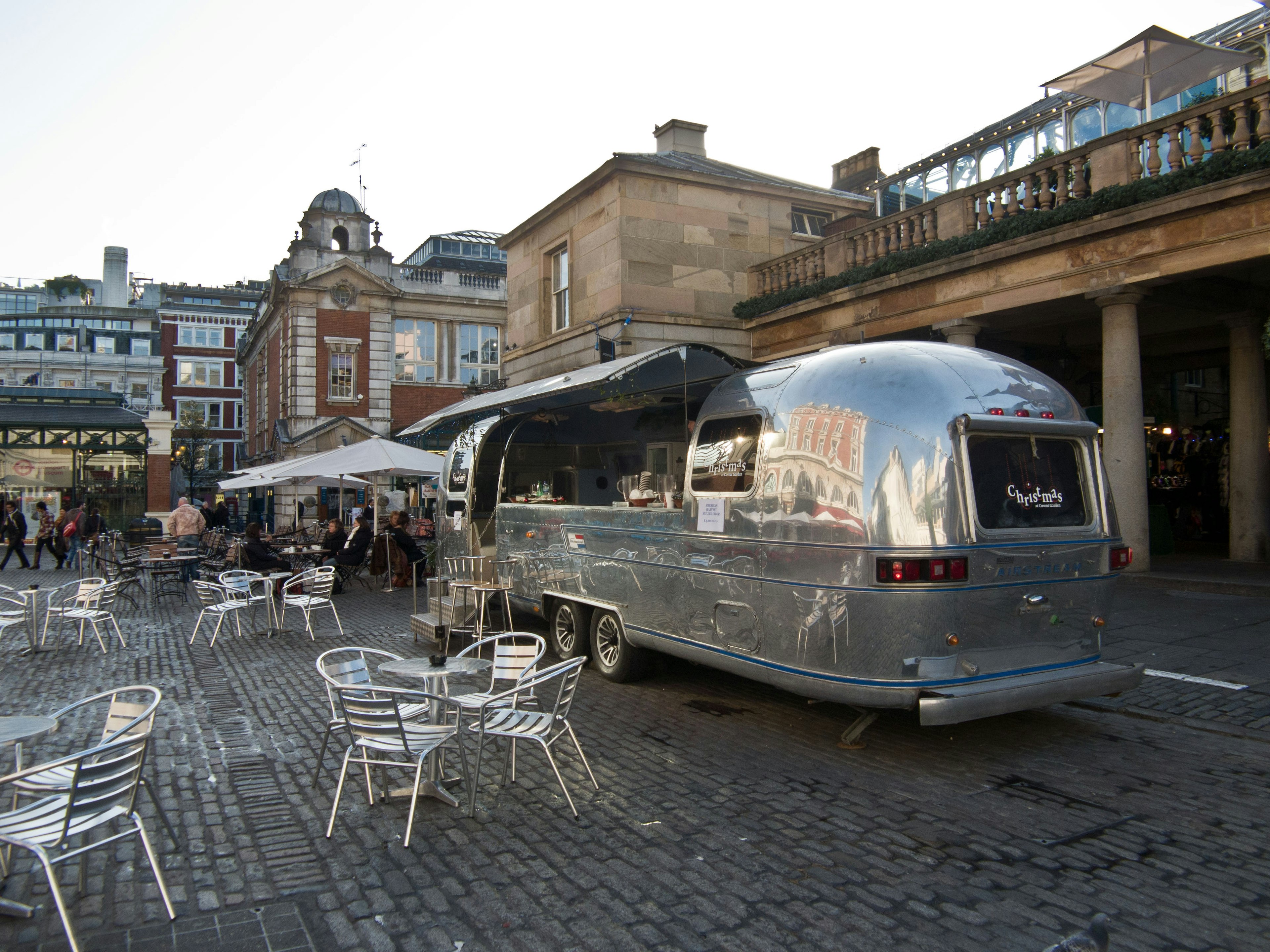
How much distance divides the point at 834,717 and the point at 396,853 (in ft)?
11.6

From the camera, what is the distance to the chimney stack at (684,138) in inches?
788

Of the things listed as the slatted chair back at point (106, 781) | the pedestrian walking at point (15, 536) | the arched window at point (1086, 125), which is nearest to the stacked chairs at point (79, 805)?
the slatted chair back at point (106, 781)

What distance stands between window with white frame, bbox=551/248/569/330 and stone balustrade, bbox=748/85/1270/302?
18.1ft

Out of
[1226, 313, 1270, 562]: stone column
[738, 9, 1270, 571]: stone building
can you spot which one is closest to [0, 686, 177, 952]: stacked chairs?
[738, 9, 1270, 571]: stone building

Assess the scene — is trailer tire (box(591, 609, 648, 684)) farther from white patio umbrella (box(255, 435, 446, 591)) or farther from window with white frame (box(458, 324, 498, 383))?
window with white frame (box(458, 324, 498, 383))

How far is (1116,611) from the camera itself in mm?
9766

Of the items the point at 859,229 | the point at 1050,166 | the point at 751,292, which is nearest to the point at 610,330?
the point at 751,292

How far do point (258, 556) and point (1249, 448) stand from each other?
15.4 metres

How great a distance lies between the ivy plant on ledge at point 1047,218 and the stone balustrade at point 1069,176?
0.19 meters

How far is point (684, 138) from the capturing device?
20.1m

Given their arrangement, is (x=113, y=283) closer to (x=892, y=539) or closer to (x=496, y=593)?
(x=496, y=593)

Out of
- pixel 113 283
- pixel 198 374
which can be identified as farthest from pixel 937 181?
pixel 113 283

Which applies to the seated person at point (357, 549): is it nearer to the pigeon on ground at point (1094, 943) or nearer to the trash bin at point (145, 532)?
the trash bin at point (145, 532)

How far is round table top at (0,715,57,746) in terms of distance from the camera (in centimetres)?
361
